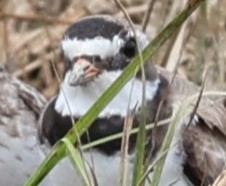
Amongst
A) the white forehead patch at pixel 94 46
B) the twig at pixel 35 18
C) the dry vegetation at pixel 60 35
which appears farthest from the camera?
the twig at pixel 35 18

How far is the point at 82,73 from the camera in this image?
399 cm

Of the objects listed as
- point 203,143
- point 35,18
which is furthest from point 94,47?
point 35,18

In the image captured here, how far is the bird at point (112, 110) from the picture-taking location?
4012 mm

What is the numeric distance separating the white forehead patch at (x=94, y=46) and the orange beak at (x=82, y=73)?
5 cm

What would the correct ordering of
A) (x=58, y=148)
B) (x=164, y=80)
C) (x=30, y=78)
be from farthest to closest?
(x=30, y=78) < (x=164, y=80) < (x=58, y=148)

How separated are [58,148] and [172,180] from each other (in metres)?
0.66

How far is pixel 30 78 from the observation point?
21.2 feet

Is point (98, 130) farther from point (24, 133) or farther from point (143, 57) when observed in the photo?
point (24, 133)

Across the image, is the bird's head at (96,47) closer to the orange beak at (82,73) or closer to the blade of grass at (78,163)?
the orange beak at (82,73)

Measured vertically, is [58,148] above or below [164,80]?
above

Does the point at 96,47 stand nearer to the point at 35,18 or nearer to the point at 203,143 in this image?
the point at 203,143

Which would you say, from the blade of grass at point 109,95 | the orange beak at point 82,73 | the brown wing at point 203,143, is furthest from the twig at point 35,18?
the blade of grass at point 109,95

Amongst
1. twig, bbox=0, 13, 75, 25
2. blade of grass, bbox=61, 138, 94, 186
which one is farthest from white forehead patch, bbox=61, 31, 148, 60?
twig, bbox=0, 13, 75, 25

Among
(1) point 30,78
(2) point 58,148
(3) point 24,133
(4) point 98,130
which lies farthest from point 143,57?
(1) point 30,78
